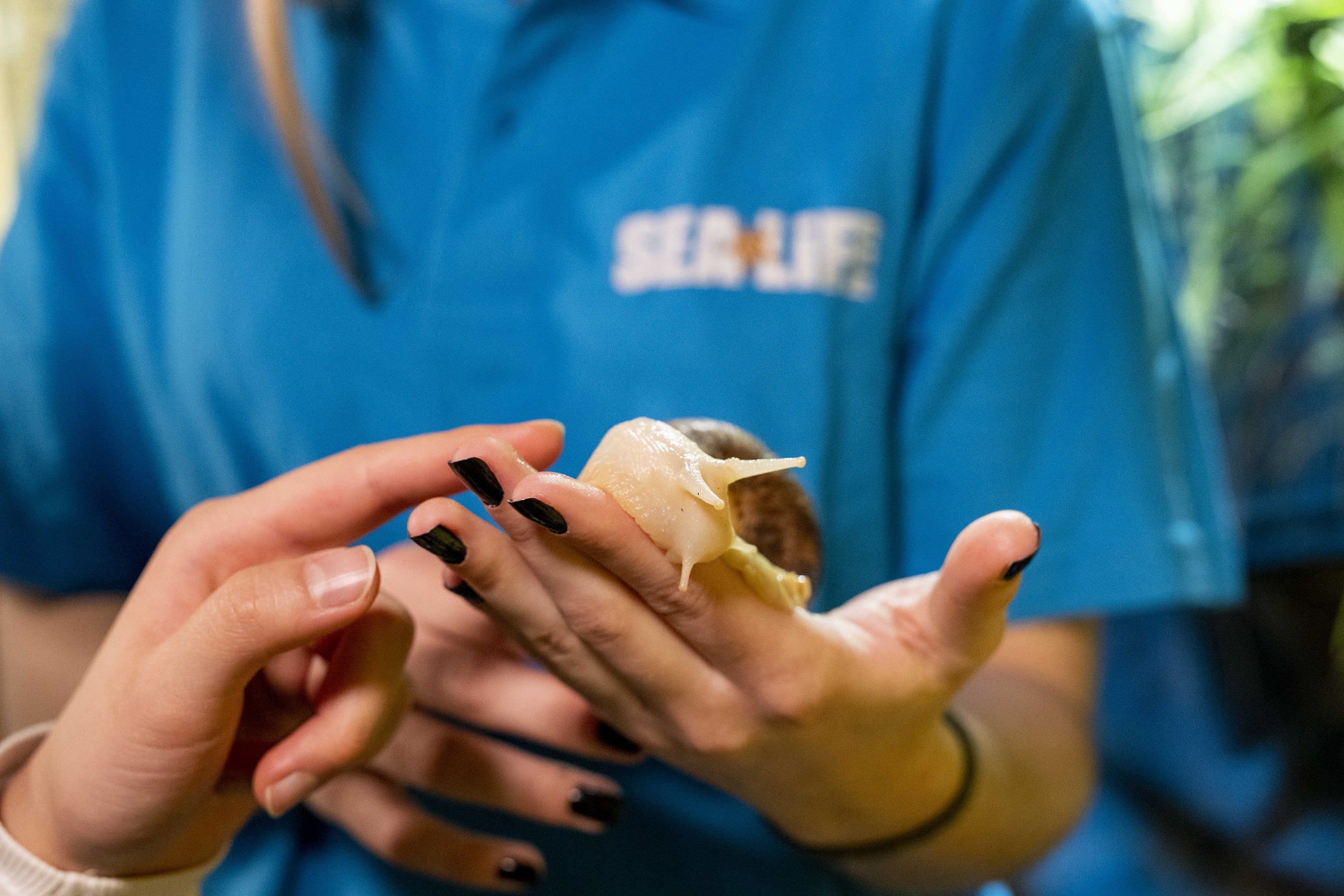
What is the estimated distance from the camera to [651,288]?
21.9 inches

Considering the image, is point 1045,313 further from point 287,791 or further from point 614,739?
point 287,791

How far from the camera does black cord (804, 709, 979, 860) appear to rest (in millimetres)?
531

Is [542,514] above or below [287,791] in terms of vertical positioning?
above

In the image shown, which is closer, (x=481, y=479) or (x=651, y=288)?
(x=481, y=479)

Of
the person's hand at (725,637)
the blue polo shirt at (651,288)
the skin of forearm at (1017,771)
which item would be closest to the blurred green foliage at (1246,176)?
the blue polo shirt at (651,288)

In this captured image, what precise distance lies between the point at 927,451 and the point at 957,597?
0.29m

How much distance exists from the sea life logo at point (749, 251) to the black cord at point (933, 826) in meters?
0.26

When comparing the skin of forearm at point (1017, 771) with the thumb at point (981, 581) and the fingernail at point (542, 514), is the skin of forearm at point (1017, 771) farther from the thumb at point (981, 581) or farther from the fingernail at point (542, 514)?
the fingernail at point (542, 514)

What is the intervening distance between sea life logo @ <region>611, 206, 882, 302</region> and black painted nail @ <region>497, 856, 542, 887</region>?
0.32 meters

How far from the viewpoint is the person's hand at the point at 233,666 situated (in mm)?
345

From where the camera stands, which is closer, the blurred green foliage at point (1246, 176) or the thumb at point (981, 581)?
the thumb at point (981, 581)

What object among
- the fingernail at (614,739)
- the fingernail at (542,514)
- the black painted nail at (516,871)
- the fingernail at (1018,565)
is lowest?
the black painted nail at (516,871)

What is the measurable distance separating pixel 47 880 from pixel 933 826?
1.38 ft

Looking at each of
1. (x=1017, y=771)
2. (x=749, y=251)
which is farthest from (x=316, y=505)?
(x=1017, y=771)
